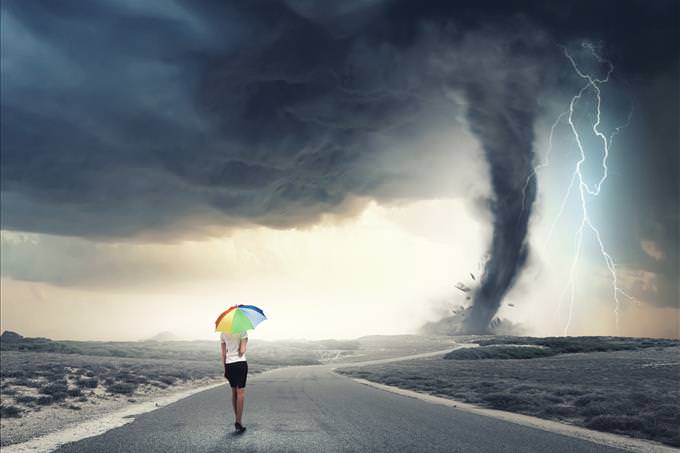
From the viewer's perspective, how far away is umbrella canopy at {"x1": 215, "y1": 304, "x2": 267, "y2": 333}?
11250 millimetres

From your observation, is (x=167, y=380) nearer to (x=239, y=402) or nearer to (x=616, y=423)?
(x=239, y=402)

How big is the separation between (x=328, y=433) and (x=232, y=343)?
308 cm

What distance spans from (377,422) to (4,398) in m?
18.5

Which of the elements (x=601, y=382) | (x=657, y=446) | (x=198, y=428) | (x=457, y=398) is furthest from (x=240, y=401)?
(x=601, y=382)

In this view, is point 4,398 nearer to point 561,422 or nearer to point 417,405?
point 417,405

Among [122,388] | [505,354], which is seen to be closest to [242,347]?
[122,388]

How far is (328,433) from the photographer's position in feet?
37.5

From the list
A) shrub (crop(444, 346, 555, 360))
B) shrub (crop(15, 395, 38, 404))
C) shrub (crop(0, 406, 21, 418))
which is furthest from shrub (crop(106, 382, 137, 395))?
shrub (crop(444, 346, 555, 360))

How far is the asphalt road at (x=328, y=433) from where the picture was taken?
9844 millimetres

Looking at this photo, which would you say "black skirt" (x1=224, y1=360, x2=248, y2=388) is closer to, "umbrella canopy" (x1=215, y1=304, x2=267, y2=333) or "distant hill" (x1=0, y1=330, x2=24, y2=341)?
"umbrella canopy" (x1=215, y1=304, x2=267, y2=333)

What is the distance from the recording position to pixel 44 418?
1733 cm

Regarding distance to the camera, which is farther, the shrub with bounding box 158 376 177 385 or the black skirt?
the shrub with bounding box 158 376 177 385

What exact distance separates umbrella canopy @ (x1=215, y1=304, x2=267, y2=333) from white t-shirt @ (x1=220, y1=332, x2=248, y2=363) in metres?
0.24

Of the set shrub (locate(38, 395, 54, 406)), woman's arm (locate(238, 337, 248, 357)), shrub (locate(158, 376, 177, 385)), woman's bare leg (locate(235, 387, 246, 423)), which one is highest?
woman's arm (locate(238, 337, 248, 357))
